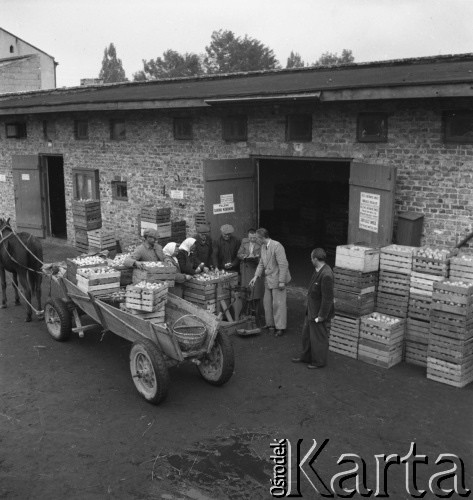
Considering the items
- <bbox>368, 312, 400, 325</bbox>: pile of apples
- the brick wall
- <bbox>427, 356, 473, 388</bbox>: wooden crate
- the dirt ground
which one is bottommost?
the dirt ground

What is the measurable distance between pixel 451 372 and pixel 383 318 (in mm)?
1377

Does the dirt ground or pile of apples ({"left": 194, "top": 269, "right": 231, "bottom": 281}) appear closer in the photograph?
the dirt ground

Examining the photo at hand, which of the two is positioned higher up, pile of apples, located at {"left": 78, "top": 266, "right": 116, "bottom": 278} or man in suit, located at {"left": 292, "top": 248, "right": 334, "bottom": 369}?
pile of apples, located at {"left": 78, "top": 266, "right": 116, "bottom": 278}

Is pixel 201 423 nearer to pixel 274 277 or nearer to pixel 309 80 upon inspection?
pixel 274 277

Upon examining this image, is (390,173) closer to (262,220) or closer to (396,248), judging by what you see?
(396,248)

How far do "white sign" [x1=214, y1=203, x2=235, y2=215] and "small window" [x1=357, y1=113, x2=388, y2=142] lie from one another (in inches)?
135

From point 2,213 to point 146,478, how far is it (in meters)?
18.3

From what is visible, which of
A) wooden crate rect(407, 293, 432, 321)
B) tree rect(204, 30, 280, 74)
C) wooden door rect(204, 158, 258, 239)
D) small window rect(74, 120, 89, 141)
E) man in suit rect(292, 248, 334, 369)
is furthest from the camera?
tree rect(204, 30, 280, 74)

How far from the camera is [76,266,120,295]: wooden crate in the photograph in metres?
9.28

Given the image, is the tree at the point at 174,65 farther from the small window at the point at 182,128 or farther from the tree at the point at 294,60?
the small window at the point at 182,128

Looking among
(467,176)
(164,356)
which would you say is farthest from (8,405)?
(467,176)

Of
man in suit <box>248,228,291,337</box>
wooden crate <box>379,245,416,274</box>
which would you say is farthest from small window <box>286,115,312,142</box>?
Answer: wooden crate <box>379,245,416,274</box>

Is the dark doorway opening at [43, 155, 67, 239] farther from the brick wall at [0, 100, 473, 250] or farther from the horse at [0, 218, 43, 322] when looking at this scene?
the horse at [0, 218, 43, 322]

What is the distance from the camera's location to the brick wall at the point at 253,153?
10.5m
